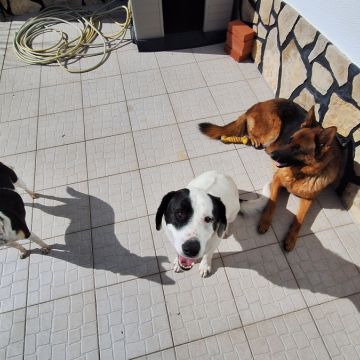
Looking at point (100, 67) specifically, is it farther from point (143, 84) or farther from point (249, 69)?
point (249, 69)

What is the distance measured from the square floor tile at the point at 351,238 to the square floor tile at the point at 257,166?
916 millimetres

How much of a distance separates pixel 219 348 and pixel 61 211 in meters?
2.12

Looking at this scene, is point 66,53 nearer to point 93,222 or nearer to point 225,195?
point 93,222

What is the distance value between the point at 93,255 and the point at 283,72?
10.8ft

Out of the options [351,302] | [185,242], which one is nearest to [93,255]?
[185,242]

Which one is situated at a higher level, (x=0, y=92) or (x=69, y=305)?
(x=0, y=92)

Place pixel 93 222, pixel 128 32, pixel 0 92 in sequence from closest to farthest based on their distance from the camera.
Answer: pixel 93 222 < pixel 0 92 < pixel 128 32

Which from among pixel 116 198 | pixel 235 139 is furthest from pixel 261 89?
pixel 116 198

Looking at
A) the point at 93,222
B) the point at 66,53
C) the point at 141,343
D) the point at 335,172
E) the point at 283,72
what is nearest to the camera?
the point at 141,343

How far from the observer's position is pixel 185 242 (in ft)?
6.50

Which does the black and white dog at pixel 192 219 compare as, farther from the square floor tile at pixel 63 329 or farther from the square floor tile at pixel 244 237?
the square floor tile at pixel 63 329

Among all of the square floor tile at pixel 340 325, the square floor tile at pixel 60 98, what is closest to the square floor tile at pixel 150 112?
the square floor tile at pixel 60 98

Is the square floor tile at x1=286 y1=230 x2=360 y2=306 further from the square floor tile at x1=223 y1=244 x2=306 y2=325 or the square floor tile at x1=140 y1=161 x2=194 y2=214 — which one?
the square floor tile at x1=140 y1=161 x2=194 y2=214

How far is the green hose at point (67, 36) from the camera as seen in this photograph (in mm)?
4861
